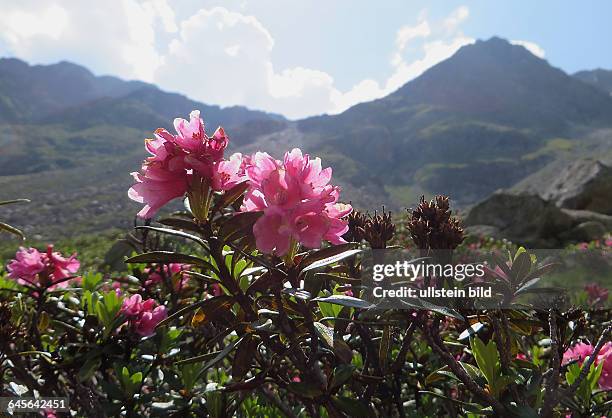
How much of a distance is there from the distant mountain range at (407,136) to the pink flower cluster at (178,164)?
86.6 meters

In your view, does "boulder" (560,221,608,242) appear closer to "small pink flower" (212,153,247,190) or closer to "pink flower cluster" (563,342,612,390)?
"pink flower cluster" (563,342,612,390)

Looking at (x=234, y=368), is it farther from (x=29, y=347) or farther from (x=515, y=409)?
(x=29, y=347)

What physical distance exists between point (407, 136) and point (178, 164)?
159902 mm

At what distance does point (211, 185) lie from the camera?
1.42 meters

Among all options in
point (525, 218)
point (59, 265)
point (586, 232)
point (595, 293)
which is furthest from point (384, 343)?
point (525, 218)

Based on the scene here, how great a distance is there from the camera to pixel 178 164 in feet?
4.56

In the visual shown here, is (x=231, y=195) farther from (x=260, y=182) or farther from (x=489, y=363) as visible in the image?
(x=489, y=363)

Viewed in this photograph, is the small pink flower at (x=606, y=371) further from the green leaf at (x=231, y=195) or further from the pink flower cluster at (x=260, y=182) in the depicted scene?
the green leaf at (x=231, y=195)

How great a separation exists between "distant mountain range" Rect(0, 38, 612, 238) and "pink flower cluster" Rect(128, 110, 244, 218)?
8664cm

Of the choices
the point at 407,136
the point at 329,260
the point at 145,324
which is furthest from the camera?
the point at 407,136

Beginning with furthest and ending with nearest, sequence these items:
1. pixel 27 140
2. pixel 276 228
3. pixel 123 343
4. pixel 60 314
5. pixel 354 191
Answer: pixel 27 140 → pixel 354 191 → pixel 60 314 → pixel 123 343 → pixel 276 228

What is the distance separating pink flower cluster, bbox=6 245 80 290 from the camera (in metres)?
2.53

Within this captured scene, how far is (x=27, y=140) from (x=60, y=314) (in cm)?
17080

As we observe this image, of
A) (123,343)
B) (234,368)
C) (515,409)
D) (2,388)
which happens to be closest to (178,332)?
(123,343)
